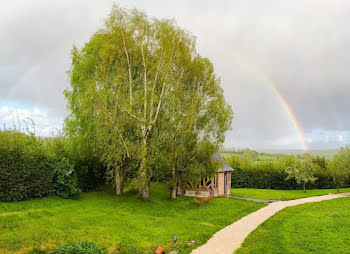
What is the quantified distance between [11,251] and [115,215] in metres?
7.44

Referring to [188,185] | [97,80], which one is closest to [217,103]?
[188,185]

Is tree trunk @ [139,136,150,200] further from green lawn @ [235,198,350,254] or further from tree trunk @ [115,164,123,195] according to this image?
green lawn @ [235,198,350,254]

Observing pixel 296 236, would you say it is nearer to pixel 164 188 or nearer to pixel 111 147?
pixel 111 147

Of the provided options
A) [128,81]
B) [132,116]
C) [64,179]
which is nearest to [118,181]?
[64,179]

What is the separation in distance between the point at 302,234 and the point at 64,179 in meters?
16.6

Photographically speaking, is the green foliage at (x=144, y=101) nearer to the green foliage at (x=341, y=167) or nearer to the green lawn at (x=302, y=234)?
the green lawn at (x=302, y=234)

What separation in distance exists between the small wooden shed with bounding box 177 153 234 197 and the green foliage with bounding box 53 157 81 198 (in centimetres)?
1050

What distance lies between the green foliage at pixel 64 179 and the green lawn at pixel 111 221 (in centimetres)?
93

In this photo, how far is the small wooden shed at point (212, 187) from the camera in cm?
2630

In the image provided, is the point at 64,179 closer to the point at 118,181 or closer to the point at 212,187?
the point at 118,181

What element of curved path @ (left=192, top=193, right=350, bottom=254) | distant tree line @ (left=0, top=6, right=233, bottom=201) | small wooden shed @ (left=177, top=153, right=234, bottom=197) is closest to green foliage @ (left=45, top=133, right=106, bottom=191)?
distant tree line @ (left=0, top=6, right=233, bottom=201)

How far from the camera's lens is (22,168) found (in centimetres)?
1803

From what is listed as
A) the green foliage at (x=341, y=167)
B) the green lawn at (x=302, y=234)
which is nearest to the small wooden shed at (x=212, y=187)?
the green lawn at (x=302, y=234)

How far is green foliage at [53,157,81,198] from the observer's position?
20.2 m
